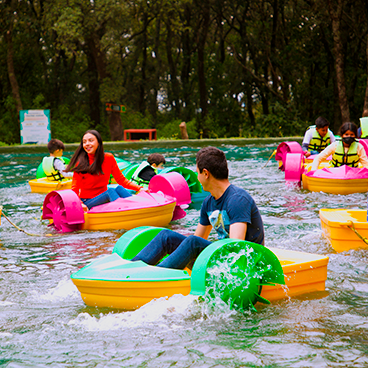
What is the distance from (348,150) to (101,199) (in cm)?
405

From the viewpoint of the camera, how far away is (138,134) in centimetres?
2103

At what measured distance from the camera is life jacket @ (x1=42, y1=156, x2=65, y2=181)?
8906mm

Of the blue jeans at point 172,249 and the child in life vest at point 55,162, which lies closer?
the blue jeans at point 172,249

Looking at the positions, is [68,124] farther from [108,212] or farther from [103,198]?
[108,212]

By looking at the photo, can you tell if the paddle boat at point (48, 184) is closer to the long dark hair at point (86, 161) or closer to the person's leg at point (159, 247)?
the long dark hair at point (86, 161)

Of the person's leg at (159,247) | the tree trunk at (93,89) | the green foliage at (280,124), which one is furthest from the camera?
the tree trunk at (93,89)

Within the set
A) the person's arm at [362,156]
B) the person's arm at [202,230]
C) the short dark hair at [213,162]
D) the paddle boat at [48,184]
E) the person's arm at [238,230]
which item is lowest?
the paddle boat at [48,184]

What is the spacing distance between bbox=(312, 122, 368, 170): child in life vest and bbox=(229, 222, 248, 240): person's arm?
5.00m

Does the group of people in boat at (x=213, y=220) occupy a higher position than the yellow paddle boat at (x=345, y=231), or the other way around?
the group of people in boat at (x=213, y=220)

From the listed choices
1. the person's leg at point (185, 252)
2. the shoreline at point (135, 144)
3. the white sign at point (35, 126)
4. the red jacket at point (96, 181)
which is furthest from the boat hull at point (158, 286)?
the white sign at point (35, 126)

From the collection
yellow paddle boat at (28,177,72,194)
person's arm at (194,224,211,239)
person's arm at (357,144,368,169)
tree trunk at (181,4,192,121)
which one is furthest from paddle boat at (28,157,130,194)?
tree trunk at (181,4,192,121)

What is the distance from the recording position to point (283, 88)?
22.7 m

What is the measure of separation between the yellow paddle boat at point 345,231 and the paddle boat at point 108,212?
6.92 feet

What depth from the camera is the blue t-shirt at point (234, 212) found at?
329 centimetres
